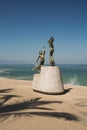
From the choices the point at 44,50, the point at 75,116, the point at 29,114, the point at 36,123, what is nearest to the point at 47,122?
the point at 36,123

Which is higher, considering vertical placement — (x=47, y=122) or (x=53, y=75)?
(x=53, y=75)

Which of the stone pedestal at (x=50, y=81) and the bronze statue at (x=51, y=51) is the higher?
the bronze statue at (x=51, y=51)

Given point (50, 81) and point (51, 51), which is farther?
point (51, 51)

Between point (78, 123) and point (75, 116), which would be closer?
point (78, 123)

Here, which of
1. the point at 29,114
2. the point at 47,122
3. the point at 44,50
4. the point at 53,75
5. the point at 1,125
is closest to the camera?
the point at 1,125

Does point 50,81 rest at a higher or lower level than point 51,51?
lower

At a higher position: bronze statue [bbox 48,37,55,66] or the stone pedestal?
bronze statue [bbox 48,37,55,66]

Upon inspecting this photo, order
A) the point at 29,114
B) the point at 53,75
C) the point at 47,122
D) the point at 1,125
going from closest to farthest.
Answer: the point at 1,125 < the point at 47,122 < the point at 29,114 < the point at 53,75

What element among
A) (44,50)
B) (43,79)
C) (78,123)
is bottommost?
(78,123)

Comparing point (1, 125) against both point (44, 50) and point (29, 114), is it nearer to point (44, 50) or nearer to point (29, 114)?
point (29, 114)

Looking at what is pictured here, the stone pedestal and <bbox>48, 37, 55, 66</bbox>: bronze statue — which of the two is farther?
<bbox>48, 37, 55, 66</bbox>: bronze statue

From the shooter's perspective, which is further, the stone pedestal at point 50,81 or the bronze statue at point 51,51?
the bronze statue at point 51,51

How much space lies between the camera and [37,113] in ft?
23.9

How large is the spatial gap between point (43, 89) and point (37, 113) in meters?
5.25
